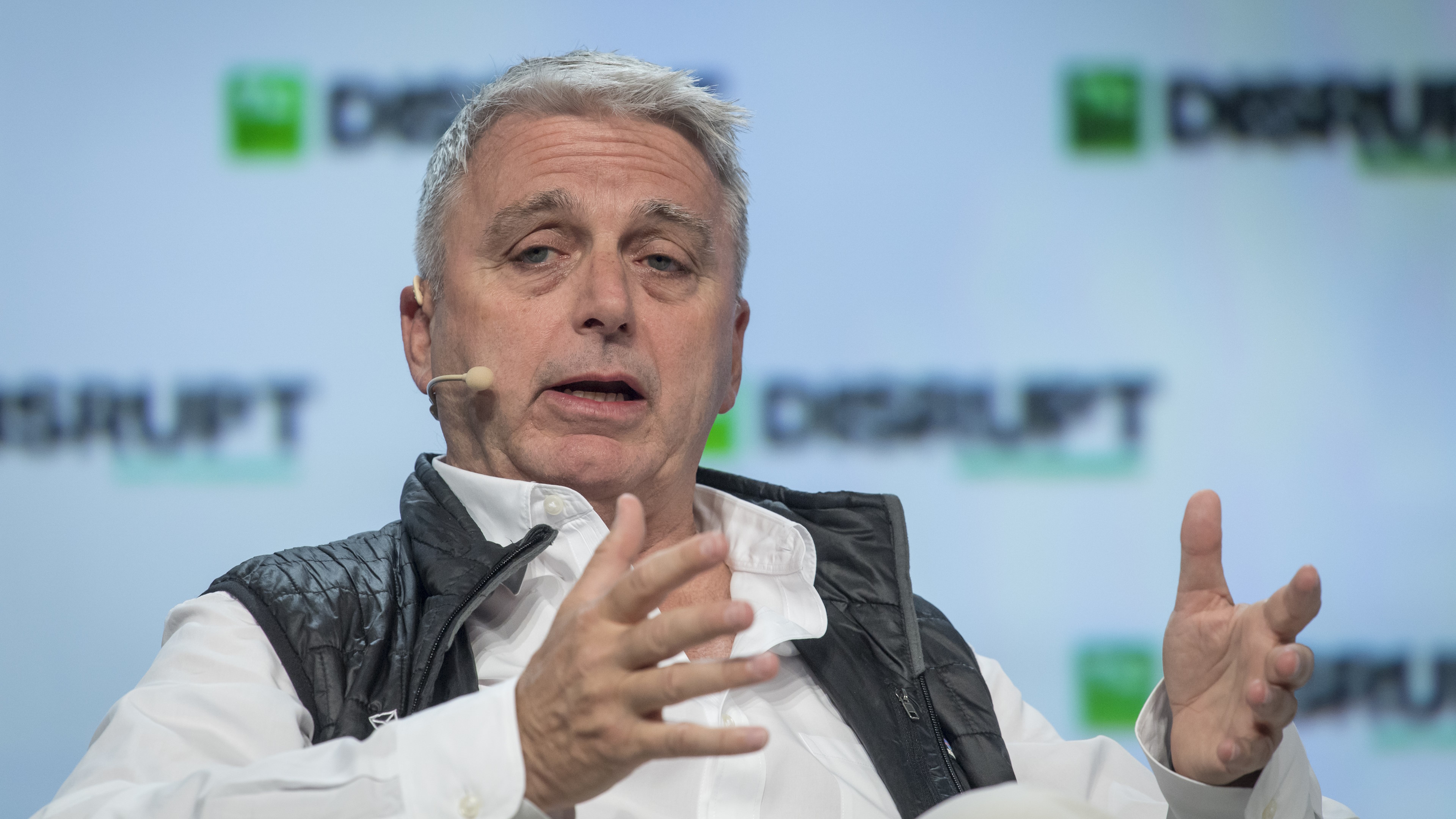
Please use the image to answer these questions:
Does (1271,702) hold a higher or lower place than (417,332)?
lower

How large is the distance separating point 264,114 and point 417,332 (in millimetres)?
715

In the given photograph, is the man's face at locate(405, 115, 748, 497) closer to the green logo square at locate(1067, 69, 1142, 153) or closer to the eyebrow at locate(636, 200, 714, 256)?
the eyebrow at locate(636, 200, 714, 256)

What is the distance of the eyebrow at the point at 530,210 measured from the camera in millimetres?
1605

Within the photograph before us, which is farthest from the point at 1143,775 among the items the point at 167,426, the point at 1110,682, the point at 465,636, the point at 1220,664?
the point at 167,426

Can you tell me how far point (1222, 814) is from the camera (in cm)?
125

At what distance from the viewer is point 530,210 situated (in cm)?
161

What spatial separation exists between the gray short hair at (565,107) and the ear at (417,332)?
42 mm

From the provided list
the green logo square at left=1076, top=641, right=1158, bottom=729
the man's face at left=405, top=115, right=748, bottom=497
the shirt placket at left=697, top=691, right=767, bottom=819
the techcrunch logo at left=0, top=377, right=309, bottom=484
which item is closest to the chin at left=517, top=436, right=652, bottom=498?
the man's face at left=405, top=115, right=748, bottom=497

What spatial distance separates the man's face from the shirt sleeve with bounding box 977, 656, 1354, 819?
0.62 metres

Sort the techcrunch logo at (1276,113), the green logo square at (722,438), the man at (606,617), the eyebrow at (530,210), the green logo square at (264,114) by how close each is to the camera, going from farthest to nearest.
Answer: the techcrunch logo at (1276,113), the green logo square at (722,438), the green logo square at (264,114), the eyebrow at (530,210), the man at (606,617)

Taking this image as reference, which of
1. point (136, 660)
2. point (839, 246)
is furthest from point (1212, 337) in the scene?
point (136, 660)

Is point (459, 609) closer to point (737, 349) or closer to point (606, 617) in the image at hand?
point (606, 617)

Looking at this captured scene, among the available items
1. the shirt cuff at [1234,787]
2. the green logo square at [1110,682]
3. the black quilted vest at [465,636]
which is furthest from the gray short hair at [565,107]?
the green logo square at [1110,682]

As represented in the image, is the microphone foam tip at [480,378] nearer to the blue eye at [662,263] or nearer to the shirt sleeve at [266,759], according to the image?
the blue eye at [662,263]
